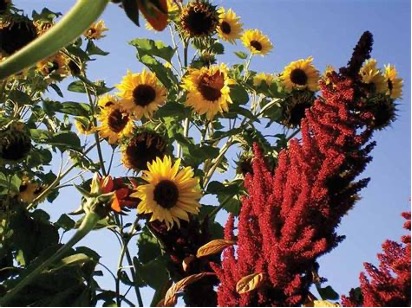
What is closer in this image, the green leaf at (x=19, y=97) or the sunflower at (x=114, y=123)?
the sunflower at (x=114, y=123)

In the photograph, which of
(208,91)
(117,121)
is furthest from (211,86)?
(117,121)

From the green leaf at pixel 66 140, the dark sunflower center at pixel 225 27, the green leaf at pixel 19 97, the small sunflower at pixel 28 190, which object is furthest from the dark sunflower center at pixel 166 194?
the small sunflower at pixel 28 190

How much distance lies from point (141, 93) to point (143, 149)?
0.28 metres

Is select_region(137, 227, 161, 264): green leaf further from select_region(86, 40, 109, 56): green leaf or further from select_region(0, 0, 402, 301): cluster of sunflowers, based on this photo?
select_region(86, 40, 109, 56): green leaf

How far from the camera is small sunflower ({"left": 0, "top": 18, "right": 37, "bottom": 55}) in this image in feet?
7.08

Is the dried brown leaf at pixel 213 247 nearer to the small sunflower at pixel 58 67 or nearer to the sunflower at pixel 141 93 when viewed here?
the sunflower at pixel 141 93

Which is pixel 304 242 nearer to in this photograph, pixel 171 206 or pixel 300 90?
pixel 171 206

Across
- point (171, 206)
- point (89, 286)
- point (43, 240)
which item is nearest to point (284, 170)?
point (171, 206)

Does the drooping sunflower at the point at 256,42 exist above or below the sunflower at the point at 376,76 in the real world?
above

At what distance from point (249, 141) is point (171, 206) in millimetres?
719

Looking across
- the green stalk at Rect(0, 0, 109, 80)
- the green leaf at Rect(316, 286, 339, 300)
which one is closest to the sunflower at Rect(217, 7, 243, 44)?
the green leaf at Rect(316, 286, 339, 300)

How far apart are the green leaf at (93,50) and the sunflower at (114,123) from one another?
39 cm

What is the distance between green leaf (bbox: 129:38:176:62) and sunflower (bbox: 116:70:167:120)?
9 centimetres

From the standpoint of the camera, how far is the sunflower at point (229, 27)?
9.02 feet
